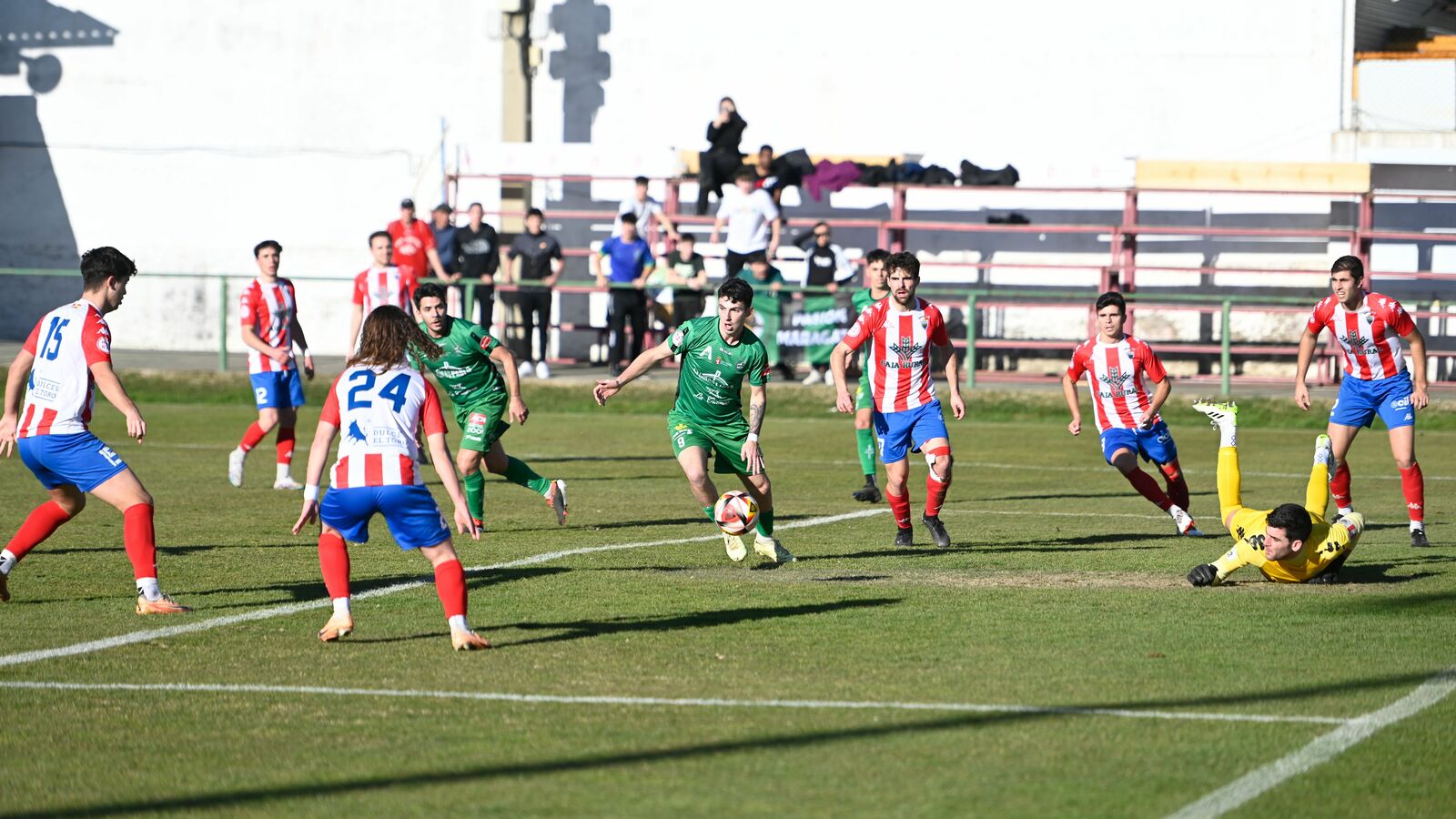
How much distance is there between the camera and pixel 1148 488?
13.4 meters

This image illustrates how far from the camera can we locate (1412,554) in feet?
38.8

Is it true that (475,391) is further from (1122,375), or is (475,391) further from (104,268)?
(1122,375)

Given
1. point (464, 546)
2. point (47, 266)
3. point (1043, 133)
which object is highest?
point (1043, 133)

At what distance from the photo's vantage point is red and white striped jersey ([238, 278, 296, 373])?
625 inches

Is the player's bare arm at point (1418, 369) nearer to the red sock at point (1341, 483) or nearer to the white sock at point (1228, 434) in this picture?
the red sock at point (1341, 483)

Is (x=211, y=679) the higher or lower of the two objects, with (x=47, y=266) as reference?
lower

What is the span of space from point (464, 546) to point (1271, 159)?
20.2m

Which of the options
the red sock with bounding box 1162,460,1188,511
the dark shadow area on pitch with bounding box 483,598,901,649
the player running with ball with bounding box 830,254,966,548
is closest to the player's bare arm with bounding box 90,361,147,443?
the dark shadow area on pitch with bounding box 483,598,901,649

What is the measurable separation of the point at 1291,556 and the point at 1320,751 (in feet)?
12.5

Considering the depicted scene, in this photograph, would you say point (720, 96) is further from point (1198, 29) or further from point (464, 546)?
point (464, 546)

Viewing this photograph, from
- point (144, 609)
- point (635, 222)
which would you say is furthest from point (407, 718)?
point (635, 222)

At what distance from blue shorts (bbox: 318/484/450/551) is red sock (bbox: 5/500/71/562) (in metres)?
2.30

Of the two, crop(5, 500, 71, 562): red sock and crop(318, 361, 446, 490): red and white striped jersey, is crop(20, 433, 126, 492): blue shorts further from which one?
crop(318, 361, 446, 490): red and white striped jersey

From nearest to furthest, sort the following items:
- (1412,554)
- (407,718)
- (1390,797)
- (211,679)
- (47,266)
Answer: (1390,797), (407,718), (211,679), (1412,554), (47,266)
